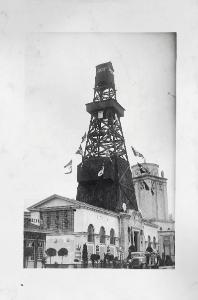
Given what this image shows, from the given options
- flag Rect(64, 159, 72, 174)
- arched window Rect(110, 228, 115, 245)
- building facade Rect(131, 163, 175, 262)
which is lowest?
arched window Rect(110, 228, 115, 245)

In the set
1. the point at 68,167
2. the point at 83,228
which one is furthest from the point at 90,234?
the point at 68,167

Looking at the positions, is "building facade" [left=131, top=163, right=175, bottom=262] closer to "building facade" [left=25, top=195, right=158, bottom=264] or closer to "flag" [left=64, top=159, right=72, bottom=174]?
"building facade" [left=25, top=195, right=158, bottom=264]

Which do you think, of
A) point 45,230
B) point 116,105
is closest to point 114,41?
point 116,105

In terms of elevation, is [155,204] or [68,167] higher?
[68,167]

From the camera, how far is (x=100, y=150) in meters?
2.82

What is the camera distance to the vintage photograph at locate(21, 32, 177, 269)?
107 inches

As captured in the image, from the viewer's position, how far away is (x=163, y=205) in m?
2.72

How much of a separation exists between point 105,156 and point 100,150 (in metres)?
0.05

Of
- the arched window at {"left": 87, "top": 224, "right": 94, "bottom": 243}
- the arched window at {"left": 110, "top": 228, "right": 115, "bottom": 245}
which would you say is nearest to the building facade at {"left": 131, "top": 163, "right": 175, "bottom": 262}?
the arched window at {"left": 110, "top": 228, "right": 115, "bottom": 245}

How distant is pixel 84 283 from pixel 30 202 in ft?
2.01

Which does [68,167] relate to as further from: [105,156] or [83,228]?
[83,228]

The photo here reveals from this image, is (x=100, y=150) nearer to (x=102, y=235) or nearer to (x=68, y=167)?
(x=68, y=167)

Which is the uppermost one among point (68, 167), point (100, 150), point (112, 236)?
point (100, 150)

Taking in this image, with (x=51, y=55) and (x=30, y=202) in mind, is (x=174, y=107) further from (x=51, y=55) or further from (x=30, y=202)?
(x=30, y=202)
